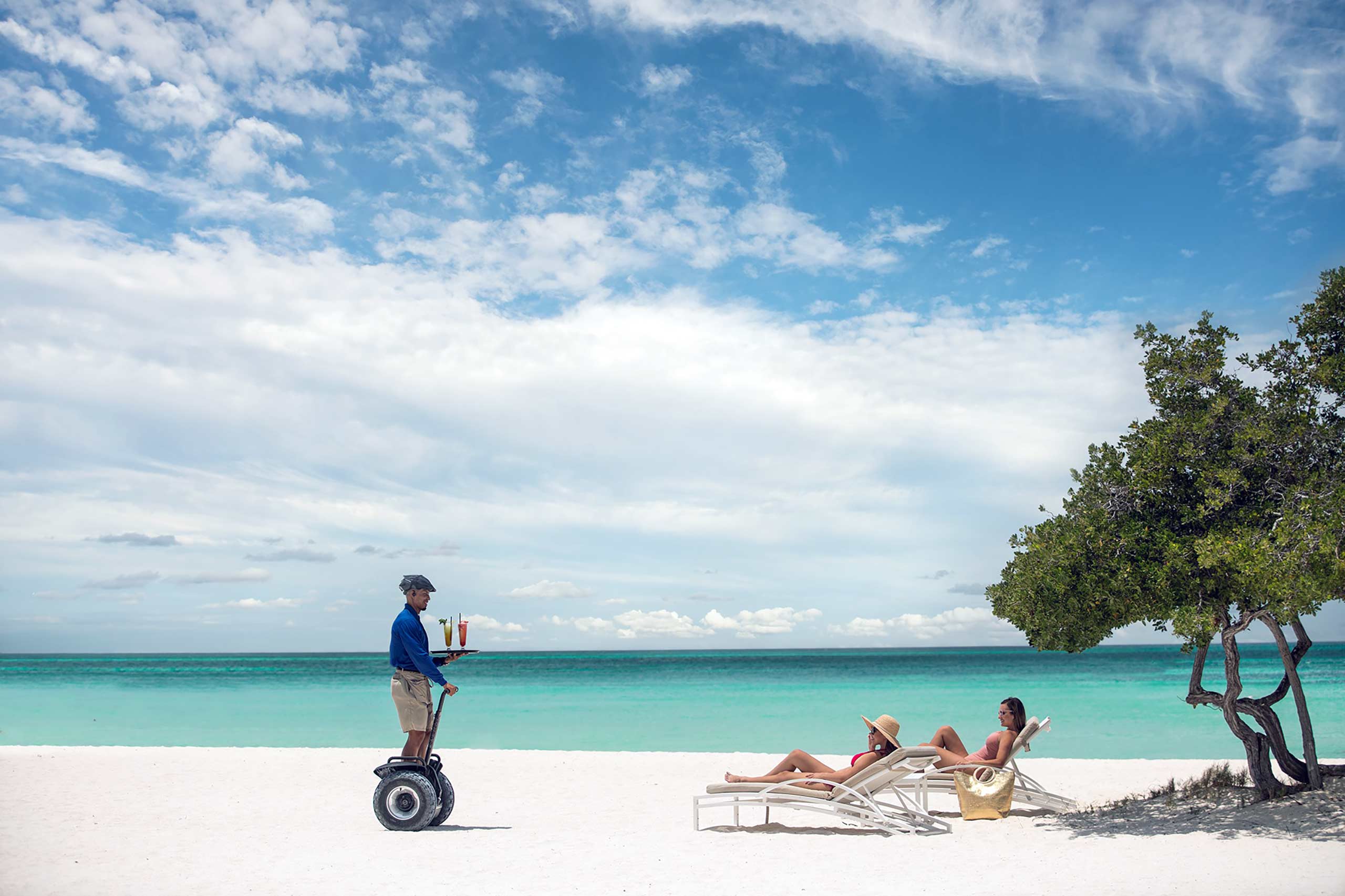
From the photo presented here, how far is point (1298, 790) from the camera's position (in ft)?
25.5

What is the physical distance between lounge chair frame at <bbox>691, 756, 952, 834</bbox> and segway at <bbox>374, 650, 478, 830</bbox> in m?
2.19

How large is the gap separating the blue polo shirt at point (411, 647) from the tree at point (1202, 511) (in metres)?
4.76

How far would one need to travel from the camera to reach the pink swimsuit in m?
8.73

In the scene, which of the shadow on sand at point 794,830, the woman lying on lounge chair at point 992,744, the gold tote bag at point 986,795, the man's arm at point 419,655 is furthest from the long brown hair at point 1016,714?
the man's arm at point 419,655

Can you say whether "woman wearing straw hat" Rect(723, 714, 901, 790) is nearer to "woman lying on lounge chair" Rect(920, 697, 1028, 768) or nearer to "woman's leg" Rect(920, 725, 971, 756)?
"woman lying on lounge chair" Rect(920, 697, 1028, 768)

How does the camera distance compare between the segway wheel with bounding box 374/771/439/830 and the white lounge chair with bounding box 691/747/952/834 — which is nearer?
the white lounge chair with bounding box 691/747/952/834

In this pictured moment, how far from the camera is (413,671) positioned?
7832 millimetres

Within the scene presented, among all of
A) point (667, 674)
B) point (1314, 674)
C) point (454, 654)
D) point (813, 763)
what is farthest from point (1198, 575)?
point (667, 674)

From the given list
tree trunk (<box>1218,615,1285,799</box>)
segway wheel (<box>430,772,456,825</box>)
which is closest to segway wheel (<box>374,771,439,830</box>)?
segway wheel (<box>430,772,456,825</box>)

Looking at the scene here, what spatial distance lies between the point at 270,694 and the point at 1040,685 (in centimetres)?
3130

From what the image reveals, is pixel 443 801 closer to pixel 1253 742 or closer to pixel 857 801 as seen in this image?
pixel 857 801

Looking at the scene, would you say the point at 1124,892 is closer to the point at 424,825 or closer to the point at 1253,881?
the point at 1253,881

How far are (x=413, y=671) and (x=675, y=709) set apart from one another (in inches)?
887

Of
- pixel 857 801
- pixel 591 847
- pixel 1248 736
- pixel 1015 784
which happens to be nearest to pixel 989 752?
pixel 1015 784
